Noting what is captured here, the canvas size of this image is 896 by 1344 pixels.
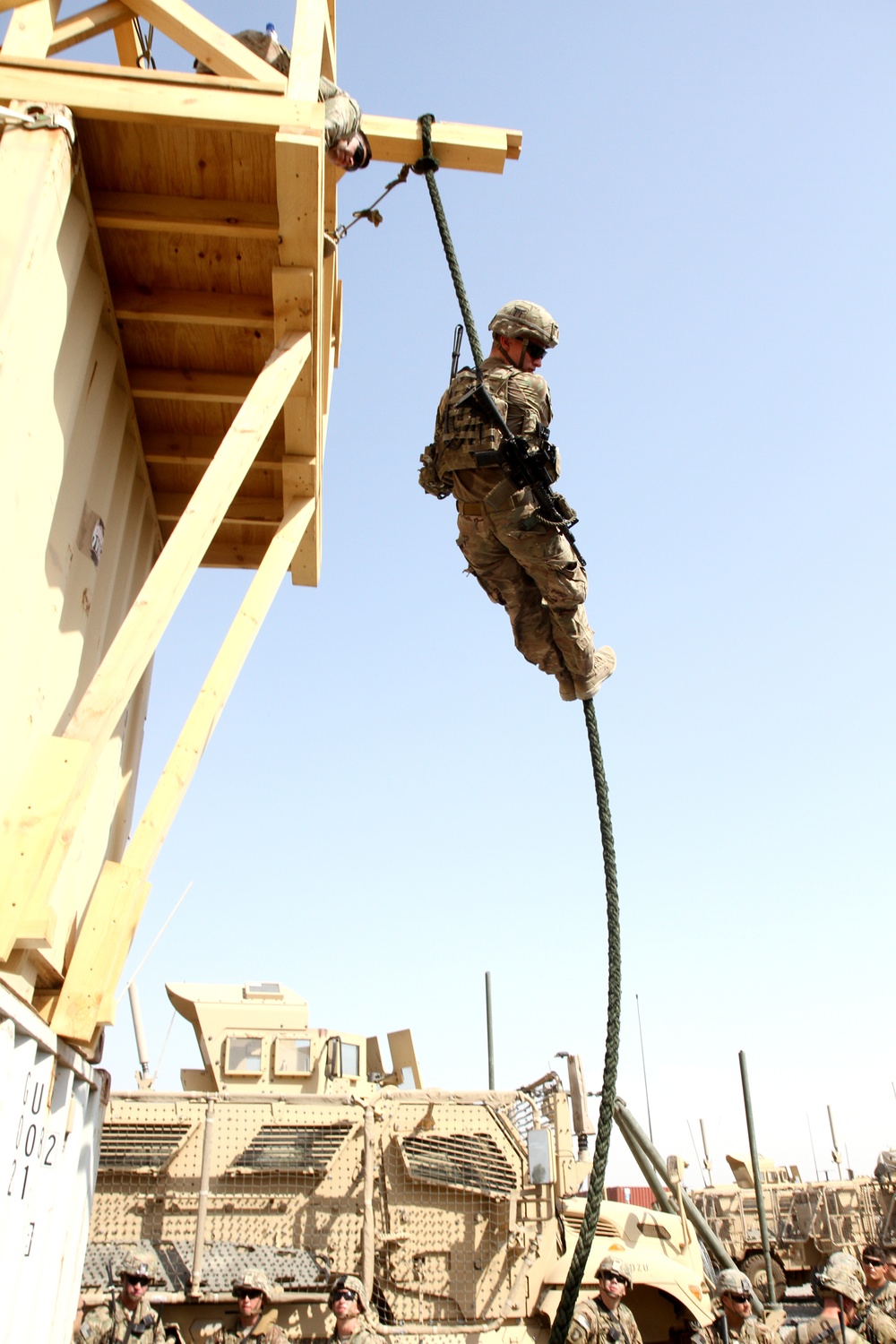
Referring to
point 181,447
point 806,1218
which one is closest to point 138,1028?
point 181,447

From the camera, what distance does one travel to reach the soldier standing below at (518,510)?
4855 mm

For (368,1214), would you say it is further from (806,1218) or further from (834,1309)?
(806,1218)

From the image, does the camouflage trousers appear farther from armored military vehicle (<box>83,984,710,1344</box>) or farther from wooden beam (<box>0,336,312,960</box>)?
armored military vehicle (<box>83,984,710,1344</box>)

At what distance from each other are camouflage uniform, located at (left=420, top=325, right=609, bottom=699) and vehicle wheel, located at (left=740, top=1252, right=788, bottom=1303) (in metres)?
14.5

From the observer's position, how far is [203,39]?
4.26 meters

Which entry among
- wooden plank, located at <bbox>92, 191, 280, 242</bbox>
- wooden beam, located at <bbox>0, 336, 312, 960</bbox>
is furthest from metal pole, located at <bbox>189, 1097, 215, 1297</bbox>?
wooden plank, located at <bbox>92, 191, 280, 242</bbox>

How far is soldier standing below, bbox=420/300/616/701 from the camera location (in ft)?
15.9

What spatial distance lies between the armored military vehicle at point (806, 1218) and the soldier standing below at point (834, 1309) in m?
11.7

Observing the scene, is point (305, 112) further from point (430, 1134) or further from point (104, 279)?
point (430, 1134)

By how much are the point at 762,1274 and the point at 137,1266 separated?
1282cm

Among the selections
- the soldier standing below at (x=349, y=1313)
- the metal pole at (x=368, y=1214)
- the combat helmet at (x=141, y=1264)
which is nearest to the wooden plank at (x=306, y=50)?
the soldier standing below at (x=349, y=1313)

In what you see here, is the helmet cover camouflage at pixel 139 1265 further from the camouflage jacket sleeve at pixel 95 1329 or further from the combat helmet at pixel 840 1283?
the combat helmet at pixel 840 1283

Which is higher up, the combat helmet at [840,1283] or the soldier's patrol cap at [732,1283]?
the combat helmet at [840,1283]

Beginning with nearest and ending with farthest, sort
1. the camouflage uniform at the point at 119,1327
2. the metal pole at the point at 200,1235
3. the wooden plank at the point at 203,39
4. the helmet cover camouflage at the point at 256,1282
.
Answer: the wooden plank at the point at 203,39 < the camouflage uniform at the point at 119,1327 < the helmet cover camouflage at the point at 256,1282 < the metal pole at the point at 200,1235
